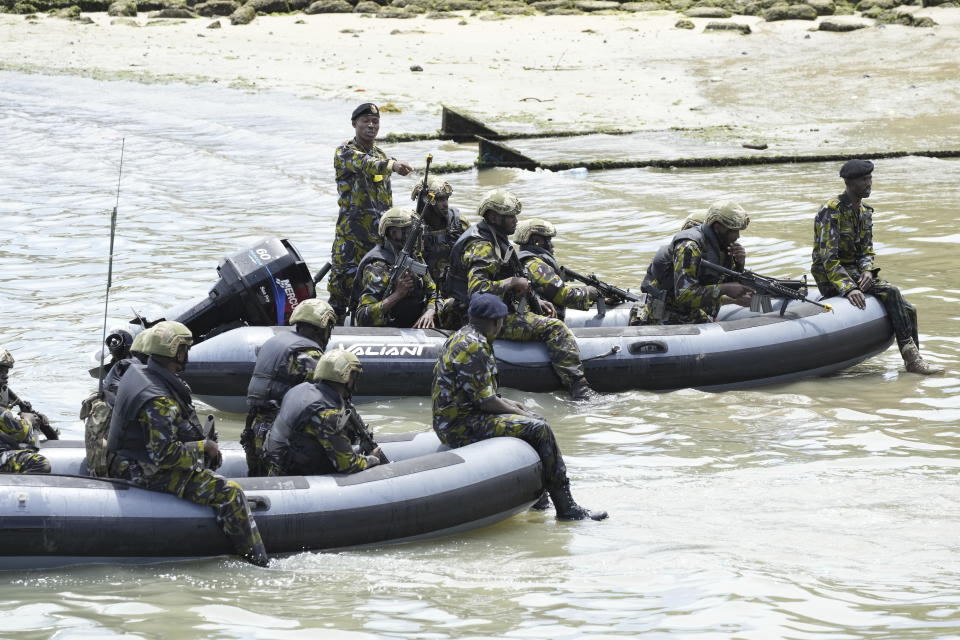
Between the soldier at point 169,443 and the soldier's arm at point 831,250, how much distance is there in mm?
5109

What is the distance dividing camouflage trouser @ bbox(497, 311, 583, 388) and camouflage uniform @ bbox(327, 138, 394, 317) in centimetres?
157

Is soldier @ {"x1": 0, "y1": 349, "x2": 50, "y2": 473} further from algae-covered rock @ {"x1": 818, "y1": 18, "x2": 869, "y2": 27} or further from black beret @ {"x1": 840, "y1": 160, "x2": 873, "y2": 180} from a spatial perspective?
algae-covered rock @ {"x1": 818, "y1": 18, "x2": 869, "y2": 27}

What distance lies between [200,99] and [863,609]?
22902 millimetres

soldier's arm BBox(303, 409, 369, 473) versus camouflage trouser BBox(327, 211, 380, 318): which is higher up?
camouflage trouser BBox(327, 211, 380, 318)

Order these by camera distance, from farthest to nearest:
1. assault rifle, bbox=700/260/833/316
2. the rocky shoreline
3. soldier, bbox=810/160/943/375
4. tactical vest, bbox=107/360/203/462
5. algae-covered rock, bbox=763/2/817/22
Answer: algae-covered rock, bbox=763/2/817/22 → the rocky shoreline → soldier, bbox=810/160/943/375 → assault rifle, bbox=700/260/833/316 → tactical vest, bbox=107/360/203/462

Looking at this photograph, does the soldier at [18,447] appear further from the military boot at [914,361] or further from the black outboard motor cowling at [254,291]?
the military boot at [914,361]

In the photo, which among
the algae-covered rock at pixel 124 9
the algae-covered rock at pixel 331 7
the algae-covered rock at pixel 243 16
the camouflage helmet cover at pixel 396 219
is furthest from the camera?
the algae-covered rock at pixel 124 9

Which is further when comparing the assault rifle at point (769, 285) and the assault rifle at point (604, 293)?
the assault rifle at point (604, 293)

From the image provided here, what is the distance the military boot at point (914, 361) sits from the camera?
9500 millimetres

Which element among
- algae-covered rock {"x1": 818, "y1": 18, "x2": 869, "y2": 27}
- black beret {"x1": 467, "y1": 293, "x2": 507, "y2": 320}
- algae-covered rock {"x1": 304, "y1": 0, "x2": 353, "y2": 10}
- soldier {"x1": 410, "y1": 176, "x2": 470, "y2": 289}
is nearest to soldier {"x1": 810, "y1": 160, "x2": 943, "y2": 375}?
soldier {"x1": 410, "y1": 176, "x2": 470, "y2": 289}

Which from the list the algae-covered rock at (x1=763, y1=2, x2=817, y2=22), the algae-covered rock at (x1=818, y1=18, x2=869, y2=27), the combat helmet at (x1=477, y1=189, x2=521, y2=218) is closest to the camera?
the combat helmet at (x1=477, y1=189, x2=521, y2=218)

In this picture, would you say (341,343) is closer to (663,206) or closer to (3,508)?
(3,508)

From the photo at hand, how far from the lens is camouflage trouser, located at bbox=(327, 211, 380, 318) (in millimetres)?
10148

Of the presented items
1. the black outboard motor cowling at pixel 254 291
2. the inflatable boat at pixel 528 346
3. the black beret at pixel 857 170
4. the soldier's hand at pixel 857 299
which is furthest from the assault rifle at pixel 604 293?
the black outboard motor cowling at pixel 254 291
